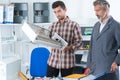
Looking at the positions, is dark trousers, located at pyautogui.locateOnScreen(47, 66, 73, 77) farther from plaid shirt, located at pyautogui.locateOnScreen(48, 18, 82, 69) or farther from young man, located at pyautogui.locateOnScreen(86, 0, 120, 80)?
young man, located at pyautogui.locateOnScreen(86, 0, 120, 80)

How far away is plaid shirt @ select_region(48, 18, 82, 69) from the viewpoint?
9.05 ft

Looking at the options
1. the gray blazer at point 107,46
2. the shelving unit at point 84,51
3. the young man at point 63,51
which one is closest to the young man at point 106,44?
the gray blazer at point 107,46

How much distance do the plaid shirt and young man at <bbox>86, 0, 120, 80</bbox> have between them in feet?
1.46

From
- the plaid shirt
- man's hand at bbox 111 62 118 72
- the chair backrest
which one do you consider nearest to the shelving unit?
the chair backrest

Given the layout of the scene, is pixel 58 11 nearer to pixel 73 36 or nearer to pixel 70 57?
pixel 73 36

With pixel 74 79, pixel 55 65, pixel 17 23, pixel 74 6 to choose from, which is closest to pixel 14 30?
pixel 17 23

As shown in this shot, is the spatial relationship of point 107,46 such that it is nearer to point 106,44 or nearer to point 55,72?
point 106,44

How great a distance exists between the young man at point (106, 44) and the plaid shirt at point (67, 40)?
45 cm

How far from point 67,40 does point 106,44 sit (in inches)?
23.4

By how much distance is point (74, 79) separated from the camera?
202 cm

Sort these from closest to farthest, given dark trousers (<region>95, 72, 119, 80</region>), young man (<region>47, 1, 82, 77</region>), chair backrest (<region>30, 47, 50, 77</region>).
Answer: dark trousers (<region>95, 72, 119, 80</region>)
young man (<region>47, 1, 82, 77</region>)
chair backrest (<region>30, 47, 50, 77</region>)

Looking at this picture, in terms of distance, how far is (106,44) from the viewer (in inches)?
89.4

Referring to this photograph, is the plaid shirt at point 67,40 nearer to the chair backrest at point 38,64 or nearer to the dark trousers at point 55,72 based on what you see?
the dark trousers at point 55,72

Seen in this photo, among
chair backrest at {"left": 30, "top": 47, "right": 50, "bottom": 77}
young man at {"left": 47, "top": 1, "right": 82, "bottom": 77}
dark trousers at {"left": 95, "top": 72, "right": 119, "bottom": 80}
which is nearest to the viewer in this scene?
dark trousers at {"left": 95, "top": 72, "right": 119, "bottom": 80}
